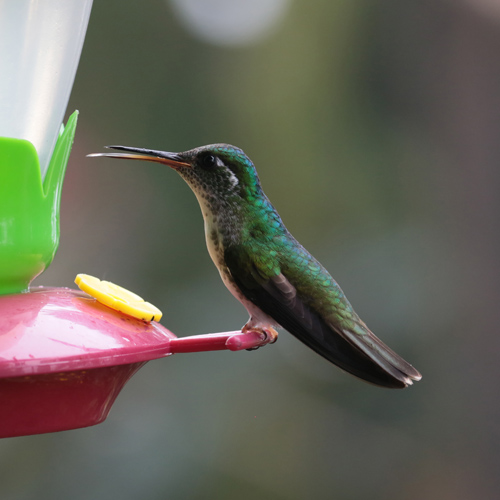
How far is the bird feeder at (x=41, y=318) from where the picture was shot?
1229mm

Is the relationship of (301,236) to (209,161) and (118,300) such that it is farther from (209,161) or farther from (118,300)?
(118,300)

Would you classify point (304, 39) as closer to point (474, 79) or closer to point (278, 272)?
point (474, 79)

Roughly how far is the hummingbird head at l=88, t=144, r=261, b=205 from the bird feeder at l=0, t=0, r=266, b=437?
397 mm

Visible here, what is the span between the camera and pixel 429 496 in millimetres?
4648

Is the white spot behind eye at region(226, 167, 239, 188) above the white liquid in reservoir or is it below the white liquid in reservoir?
below

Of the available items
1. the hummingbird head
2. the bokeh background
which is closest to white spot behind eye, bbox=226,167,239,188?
the hummingbird head

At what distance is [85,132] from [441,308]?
2991 mm

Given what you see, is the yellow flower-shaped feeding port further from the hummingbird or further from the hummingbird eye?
the hummingbird eye

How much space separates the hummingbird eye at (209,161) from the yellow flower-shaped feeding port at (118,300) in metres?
0.62

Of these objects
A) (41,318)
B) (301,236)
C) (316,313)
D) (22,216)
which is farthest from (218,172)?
(301,236)

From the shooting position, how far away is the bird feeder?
123 cm

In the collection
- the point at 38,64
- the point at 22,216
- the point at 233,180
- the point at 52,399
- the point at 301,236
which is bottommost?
the point at 301,236

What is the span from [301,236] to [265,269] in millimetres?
3301

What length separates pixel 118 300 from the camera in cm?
147
